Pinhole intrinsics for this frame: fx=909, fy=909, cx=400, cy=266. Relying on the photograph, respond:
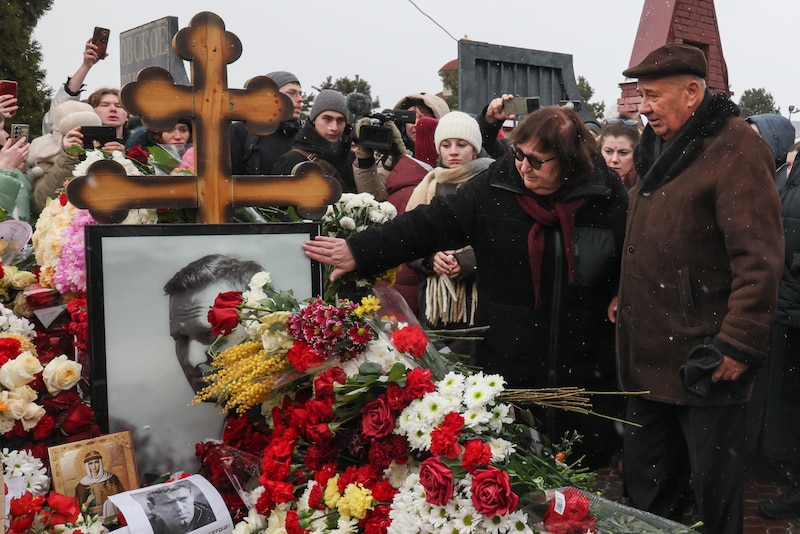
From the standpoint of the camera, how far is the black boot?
13.8 ft

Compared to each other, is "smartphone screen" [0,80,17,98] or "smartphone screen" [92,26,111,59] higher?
"smartphone screen" [92,26,111,59]

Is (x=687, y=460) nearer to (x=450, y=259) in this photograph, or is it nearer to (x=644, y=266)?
(x=644, y=266)

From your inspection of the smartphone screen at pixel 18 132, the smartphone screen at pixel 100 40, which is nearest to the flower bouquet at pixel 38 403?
the smartphone screen at pixel 18 132

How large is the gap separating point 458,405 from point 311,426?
1.19 ft

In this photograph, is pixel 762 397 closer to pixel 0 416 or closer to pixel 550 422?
pixel 550 422

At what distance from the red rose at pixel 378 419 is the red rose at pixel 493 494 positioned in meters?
0.26

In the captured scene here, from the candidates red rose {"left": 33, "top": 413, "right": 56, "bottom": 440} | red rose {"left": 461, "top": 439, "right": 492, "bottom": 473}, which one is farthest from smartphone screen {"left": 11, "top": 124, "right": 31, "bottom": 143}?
red rose {"left": 461, "top": 439, "right": 492, "bottom": 473}

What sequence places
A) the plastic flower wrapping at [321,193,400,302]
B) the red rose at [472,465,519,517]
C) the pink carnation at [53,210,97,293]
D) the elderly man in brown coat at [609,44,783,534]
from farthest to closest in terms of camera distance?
the elderly man in brown coat at [609,44,783,534] → the plastic flower wrapping at [321,193,400,302] → the pink carnation at [53,210,97,293] → the red rose at [472,465,519,517]

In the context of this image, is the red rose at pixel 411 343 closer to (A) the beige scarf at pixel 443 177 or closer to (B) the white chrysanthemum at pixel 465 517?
(B) the white chrysanthemum at pixel 465 517

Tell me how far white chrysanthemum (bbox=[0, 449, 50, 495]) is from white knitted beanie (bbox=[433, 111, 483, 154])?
276 centimetres

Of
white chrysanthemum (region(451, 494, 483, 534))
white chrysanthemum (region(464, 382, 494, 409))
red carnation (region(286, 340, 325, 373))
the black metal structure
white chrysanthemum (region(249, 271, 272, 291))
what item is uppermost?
the black metal structure

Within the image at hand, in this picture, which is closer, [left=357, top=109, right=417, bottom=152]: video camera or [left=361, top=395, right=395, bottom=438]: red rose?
[left=361, top=395, right=395, bottom=438]: red rose

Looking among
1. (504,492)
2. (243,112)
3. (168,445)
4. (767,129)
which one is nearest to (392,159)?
(767,129)

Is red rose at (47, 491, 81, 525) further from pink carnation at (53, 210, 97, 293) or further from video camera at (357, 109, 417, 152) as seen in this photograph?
video camera at (357, 109, 417, 152)
